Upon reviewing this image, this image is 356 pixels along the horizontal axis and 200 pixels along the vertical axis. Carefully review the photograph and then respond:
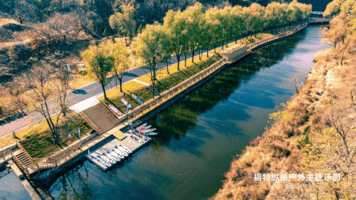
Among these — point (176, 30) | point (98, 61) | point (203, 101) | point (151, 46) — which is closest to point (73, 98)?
point (98, 61)

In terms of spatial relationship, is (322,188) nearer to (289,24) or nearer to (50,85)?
(50,85)

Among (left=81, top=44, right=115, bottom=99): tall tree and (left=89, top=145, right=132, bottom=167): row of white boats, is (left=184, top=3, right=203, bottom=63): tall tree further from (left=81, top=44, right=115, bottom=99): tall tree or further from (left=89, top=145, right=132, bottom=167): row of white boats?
(left=89, top=145, right=132, bottom=167): row of white boats

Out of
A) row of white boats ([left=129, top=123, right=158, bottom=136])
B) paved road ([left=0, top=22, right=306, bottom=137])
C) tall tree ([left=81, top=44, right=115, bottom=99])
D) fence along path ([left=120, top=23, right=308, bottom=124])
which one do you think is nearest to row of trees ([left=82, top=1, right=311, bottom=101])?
tall tree ([left=81, top=44, right=115, bottom=99])

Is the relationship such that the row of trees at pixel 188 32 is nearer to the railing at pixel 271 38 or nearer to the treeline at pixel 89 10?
the railing at pixel 271 38

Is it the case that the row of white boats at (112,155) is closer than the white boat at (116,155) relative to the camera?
Yes

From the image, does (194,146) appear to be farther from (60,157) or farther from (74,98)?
(74,98)

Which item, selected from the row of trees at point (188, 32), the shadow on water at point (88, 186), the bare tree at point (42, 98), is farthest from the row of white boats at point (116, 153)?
the row of trees at point (188, 32)

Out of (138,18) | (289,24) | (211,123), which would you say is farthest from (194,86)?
(289,24)
